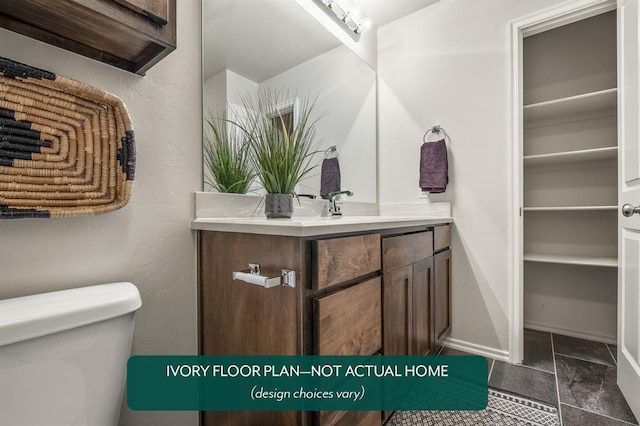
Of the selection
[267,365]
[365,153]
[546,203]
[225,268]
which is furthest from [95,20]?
[546,203]

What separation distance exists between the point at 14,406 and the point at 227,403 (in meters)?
0.56

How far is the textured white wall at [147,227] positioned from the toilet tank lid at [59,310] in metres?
0.10

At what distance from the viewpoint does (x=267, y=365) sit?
880 mm

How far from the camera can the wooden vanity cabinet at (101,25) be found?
0.69 metres

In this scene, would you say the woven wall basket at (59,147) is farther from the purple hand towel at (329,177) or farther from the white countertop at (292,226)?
the purple hand towel at (329,177)

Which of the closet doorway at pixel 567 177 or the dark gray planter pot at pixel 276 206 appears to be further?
the closet doorway at pixel 567 177

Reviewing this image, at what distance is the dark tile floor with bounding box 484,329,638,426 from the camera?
51.6 inches

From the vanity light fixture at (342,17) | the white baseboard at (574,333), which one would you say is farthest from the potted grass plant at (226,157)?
the white baseboard at (574,333)

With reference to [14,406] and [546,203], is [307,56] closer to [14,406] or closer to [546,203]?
[14,406]

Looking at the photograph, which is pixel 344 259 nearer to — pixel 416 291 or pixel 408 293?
pixel 408 293

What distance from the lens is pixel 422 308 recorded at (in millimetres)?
1491

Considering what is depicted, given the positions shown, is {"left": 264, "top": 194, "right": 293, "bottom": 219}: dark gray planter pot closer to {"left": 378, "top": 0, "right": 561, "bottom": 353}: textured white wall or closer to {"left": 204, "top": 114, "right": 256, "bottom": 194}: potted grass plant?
{"left": 204, "top": 114, "right": 256, "bottom": 194}: potted grass plant

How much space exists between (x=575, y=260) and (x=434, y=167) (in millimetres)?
1041

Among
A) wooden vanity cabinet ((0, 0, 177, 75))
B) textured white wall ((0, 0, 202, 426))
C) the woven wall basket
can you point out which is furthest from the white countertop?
wooden vanity cabinet ((0, 0, 177, 75))
